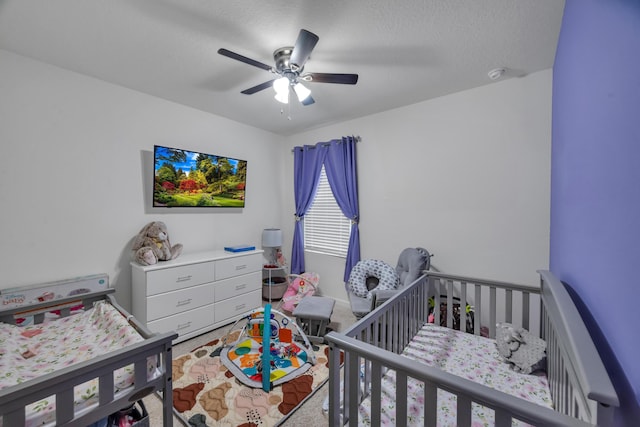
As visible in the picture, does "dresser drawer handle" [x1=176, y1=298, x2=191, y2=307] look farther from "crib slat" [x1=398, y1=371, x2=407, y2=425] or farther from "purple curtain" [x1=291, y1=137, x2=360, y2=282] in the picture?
"crib slat" [x1=398, y1=371, x2=407, y2=425]

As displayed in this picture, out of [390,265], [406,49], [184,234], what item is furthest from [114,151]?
[390,265]

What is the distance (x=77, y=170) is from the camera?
2275 millimetres

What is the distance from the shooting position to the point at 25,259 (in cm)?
205

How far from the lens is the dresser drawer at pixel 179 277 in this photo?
2.35 m

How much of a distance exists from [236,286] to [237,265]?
9.7 inches

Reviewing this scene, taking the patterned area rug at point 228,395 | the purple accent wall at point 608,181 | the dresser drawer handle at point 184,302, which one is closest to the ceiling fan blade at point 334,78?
the purple accent wall at point 608,181

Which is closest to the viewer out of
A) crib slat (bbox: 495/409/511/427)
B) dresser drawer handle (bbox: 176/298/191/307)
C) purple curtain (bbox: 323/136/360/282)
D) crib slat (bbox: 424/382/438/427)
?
crib slat (bbox: 495/409/511/427)

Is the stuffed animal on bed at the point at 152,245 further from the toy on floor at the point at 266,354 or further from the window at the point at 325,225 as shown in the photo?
the window at the point at 325,225

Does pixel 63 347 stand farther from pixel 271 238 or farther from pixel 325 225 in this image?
pixel 325 225

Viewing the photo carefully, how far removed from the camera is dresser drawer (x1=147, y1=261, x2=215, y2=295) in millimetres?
2352

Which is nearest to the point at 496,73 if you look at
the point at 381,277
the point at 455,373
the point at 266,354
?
the point at 381,277

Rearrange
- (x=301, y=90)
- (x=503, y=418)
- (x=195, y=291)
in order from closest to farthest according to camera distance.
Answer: (x=503, y=418)
(x=301, y=90)
(x=195, y=291)

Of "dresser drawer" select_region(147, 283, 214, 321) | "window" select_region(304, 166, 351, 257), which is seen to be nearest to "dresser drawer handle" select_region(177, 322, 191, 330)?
"dresser drawer" select_region(147, 283, 214, 321)

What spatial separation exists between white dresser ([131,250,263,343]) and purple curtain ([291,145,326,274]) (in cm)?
77
